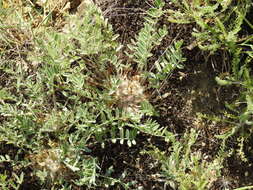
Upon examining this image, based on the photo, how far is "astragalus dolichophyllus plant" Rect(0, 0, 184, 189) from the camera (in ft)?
6.37

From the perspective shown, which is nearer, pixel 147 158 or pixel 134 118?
pixel 134 118

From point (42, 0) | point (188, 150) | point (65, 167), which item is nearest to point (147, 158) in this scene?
point (188, 150)

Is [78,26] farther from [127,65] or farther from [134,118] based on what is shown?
[134,118]

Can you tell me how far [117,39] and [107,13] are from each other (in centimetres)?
15

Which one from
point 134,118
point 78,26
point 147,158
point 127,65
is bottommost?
point 147,158

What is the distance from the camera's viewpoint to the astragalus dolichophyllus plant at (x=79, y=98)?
1.94 metres

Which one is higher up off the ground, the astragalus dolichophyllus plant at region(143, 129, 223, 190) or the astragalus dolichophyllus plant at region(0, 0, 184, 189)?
the astragalus dolichophyllus plant at region(0, 0, 184, 189)

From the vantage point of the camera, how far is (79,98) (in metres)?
2.04

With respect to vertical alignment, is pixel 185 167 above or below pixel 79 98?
below

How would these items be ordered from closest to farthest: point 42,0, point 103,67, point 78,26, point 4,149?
point 78,26 < point 103,67 < point 4,149 < point 42,0

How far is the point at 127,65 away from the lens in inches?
82.0

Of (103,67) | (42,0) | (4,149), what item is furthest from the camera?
(42,0)

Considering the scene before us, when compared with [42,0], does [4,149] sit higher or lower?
lower

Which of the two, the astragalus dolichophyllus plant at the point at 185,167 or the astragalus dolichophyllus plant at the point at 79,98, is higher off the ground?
the astragalus dolichophyllus plant at the point at 79,98
